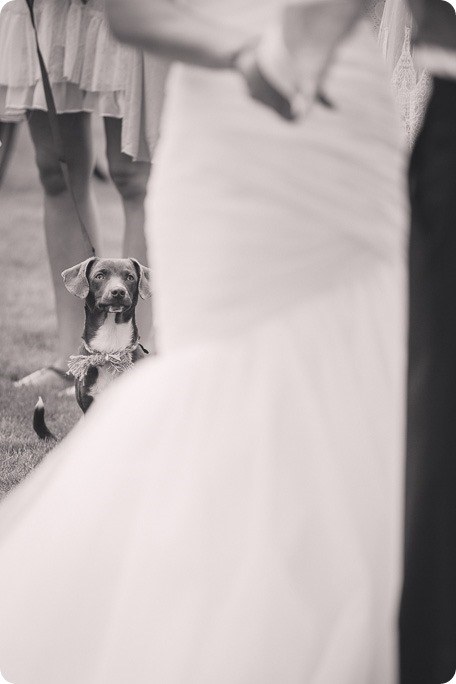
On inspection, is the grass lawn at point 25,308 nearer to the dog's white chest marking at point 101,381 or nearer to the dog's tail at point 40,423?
the dog's tail at point 40,423

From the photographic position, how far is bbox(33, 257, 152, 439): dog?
8.66 feet

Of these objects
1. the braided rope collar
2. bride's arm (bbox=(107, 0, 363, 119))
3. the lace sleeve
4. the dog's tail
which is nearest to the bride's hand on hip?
bride's arm (bbox=(107, 0, 363, 119))

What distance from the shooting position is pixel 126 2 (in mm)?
1365

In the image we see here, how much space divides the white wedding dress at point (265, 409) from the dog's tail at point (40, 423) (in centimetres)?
124

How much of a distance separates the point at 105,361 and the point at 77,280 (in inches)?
10.7

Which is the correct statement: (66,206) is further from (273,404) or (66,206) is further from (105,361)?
(273,404)

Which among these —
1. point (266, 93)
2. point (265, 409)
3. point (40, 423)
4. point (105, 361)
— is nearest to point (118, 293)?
point (105, 361)

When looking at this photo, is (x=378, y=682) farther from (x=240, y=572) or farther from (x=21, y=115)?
(x=21, y=115)

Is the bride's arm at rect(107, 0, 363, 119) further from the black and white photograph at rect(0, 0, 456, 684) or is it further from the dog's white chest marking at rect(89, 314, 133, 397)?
the dog's white chest marking at rect(89, 314, 133, 397)

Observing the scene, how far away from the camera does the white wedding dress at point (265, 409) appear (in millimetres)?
1428

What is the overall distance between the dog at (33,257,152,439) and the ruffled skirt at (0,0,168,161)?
37 centimetres

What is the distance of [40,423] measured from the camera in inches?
108

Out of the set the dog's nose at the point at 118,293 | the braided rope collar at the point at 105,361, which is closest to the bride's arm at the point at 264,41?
the dog's nose at the point at 118,293

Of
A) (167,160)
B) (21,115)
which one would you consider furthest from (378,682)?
(21,115)
